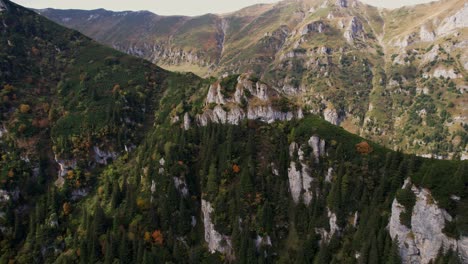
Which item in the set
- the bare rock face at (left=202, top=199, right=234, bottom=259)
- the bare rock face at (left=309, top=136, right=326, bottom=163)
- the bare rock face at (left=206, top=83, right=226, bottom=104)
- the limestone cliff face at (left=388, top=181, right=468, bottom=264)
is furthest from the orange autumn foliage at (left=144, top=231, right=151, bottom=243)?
the limestone cliff face at (left=388, top=181, right=468, bottom=264)

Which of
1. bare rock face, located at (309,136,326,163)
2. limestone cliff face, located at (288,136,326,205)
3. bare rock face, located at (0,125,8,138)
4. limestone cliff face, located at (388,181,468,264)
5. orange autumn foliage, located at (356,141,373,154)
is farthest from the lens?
bare rock face, located at (0,125,8,138)

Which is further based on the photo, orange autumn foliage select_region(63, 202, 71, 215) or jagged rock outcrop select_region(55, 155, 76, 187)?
jagged rock outcrop select_region(55, 155, 76, 187)

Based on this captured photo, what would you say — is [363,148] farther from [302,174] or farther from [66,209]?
[66,209]

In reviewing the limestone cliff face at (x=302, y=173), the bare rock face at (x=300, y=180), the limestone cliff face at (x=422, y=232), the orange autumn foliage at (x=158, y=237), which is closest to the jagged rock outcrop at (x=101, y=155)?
the orange autumn foliage at (x=158, y=237)

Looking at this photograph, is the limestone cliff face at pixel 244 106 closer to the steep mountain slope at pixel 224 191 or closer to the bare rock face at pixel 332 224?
the steep mountain slope at pixel 224 191

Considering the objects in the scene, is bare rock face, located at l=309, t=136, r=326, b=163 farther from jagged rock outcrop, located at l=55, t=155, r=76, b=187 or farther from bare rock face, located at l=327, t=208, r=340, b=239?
jagged rock outcrop, located at l=55, t=155, r=76, b=187

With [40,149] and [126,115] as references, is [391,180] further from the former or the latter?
[40,149]

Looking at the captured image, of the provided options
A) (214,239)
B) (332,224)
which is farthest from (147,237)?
(332,224)
